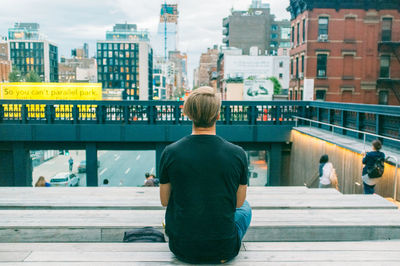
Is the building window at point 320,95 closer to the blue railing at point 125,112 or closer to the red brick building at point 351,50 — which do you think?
the red brick building at point 351,50

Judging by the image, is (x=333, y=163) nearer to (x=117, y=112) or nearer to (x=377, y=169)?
(x=377, y=169)

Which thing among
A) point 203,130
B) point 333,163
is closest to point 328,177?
point 333,163

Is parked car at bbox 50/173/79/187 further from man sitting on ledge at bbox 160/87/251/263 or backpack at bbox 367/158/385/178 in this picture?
man sitting on ledge at bbox 160/87/251/263

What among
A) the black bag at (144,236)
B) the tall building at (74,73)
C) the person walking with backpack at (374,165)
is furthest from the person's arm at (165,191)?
the tall building at (74,73)

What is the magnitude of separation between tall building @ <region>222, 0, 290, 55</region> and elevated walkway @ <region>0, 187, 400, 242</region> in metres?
81.2

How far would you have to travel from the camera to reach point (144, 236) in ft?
11.7

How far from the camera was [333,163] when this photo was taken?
1164 centimetres

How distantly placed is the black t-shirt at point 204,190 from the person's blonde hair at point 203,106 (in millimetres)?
122

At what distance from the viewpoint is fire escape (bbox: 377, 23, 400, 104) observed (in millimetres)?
35062

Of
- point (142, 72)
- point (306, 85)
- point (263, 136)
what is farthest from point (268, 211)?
point (142, 72)

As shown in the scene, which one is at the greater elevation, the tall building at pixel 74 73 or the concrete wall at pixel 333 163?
the tall building at pixel 74 73

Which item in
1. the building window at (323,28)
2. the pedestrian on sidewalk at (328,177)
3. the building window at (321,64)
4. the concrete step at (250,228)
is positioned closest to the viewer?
the concrete step at (250,228)

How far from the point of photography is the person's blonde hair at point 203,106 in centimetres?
273

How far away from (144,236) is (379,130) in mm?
10280
